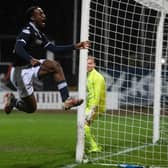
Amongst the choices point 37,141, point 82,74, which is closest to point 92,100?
point 82,74

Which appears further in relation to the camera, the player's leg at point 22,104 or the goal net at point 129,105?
the goal net at point 129,105

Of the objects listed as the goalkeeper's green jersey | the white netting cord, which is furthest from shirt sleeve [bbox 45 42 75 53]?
the goalkeeper's green jersey

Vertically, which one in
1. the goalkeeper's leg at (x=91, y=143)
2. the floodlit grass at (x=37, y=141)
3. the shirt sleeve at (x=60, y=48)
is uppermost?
the shirt sleeve at (x=60, y=48)

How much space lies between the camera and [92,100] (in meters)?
15.0

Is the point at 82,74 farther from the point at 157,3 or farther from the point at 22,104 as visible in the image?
the point at 157,3

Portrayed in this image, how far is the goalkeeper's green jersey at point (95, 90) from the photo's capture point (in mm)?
15028

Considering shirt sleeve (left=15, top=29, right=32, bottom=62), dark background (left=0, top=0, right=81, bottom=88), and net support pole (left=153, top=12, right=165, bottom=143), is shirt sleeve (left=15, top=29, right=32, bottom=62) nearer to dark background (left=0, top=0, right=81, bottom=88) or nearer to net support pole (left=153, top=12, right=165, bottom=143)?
net support pole (left=153, top=12, right=165, bottom=143)

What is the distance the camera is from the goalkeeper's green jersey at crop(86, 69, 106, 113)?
49.3ft

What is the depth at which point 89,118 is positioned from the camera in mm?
14820

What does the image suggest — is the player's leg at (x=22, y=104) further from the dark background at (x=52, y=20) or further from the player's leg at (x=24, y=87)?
the dark background at (x=52, y=20)

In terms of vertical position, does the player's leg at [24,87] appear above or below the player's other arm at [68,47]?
below

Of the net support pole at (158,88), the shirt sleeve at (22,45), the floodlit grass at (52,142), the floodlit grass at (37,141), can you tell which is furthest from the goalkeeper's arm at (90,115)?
the shirt sleeve at (22,45)

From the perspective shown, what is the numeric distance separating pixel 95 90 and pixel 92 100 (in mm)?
290

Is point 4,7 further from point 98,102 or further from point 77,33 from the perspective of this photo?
point 98,102
